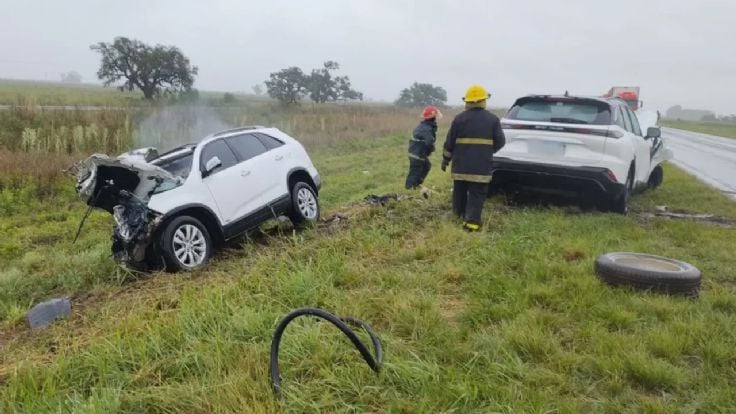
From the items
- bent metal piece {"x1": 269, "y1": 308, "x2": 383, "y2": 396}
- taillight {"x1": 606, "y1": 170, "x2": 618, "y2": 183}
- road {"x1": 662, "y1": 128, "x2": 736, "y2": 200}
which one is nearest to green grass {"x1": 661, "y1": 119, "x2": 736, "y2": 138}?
road {"x1": 662, "y1": 128, "x2": 736, "y2": 200}

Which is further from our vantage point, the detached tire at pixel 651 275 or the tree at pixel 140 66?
the tree at pixel 140 66

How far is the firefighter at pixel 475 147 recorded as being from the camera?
5.86 meters

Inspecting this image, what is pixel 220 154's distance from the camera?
631 centimetres

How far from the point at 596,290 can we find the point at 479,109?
278cm

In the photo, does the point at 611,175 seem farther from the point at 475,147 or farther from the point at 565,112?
the point at 475,147

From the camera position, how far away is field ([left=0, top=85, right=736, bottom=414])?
2.66 metres

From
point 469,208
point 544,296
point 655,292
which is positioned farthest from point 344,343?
point 469,208

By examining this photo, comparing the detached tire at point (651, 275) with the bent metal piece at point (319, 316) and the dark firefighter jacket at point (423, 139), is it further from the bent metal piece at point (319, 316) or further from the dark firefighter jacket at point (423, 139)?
the dark firefighter jacket at point (423, 139)

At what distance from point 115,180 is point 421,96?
66.1 m

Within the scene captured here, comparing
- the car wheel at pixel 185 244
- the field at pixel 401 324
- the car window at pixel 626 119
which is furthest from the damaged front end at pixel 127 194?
the car window at pixel 626 119

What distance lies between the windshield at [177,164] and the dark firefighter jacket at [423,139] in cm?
423

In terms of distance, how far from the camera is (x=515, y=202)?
738 cm

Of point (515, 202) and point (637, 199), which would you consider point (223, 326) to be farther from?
point (637, 199)

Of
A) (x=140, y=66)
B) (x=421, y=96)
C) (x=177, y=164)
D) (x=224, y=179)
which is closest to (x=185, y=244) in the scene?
(x=224, y=179)
